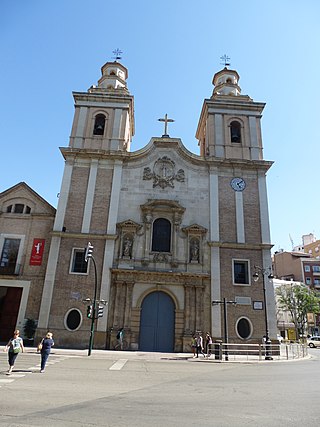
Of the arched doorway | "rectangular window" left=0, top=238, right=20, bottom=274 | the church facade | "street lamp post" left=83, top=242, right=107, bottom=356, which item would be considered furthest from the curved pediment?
"rectangular window" left=0, top=238, right=20, bottom=274

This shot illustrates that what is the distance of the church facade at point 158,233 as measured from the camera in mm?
22594

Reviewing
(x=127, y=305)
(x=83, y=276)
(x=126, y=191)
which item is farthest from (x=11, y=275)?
(x=126, y=191)

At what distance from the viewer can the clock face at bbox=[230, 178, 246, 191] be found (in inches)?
1058

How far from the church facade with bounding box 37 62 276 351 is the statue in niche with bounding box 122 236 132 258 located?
73 mm

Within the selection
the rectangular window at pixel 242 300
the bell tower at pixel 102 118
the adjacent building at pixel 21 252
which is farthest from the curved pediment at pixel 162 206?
the rectangular window at pixel 242 300

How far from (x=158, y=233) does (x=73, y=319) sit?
340 inches

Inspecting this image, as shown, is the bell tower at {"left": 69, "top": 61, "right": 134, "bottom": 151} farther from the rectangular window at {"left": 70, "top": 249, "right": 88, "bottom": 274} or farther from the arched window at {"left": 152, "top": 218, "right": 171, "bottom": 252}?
the rectangular window at {"left": 70, "top": 249, "right": 88, "bottom": 274}

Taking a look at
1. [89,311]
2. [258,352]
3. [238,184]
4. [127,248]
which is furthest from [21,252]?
[258,352]

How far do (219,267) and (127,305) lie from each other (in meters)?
7.19

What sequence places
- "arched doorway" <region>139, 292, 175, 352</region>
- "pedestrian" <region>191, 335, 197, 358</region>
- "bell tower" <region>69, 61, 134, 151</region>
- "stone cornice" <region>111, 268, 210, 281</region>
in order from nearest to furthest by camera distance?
"pedestrian" <region>191, 335, 197, 358</region>, "arched doorway" <region>139, 292, 175, 352</region>, "stone cornice" <region>111, 268, 210, 281</region>, "bell tower" <region>69, 61, 134, 151</region>

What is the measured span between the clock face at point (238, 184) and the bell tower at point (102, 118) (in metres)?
9.90

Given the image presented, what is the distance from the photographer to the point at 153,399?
24.6 feet

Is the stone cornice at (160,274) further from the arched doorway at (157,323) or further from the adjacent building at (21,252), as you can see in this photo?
the adjacent building at (21,252)

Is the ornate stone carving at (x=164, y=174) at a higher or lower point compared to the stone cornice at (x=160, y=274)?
higher
